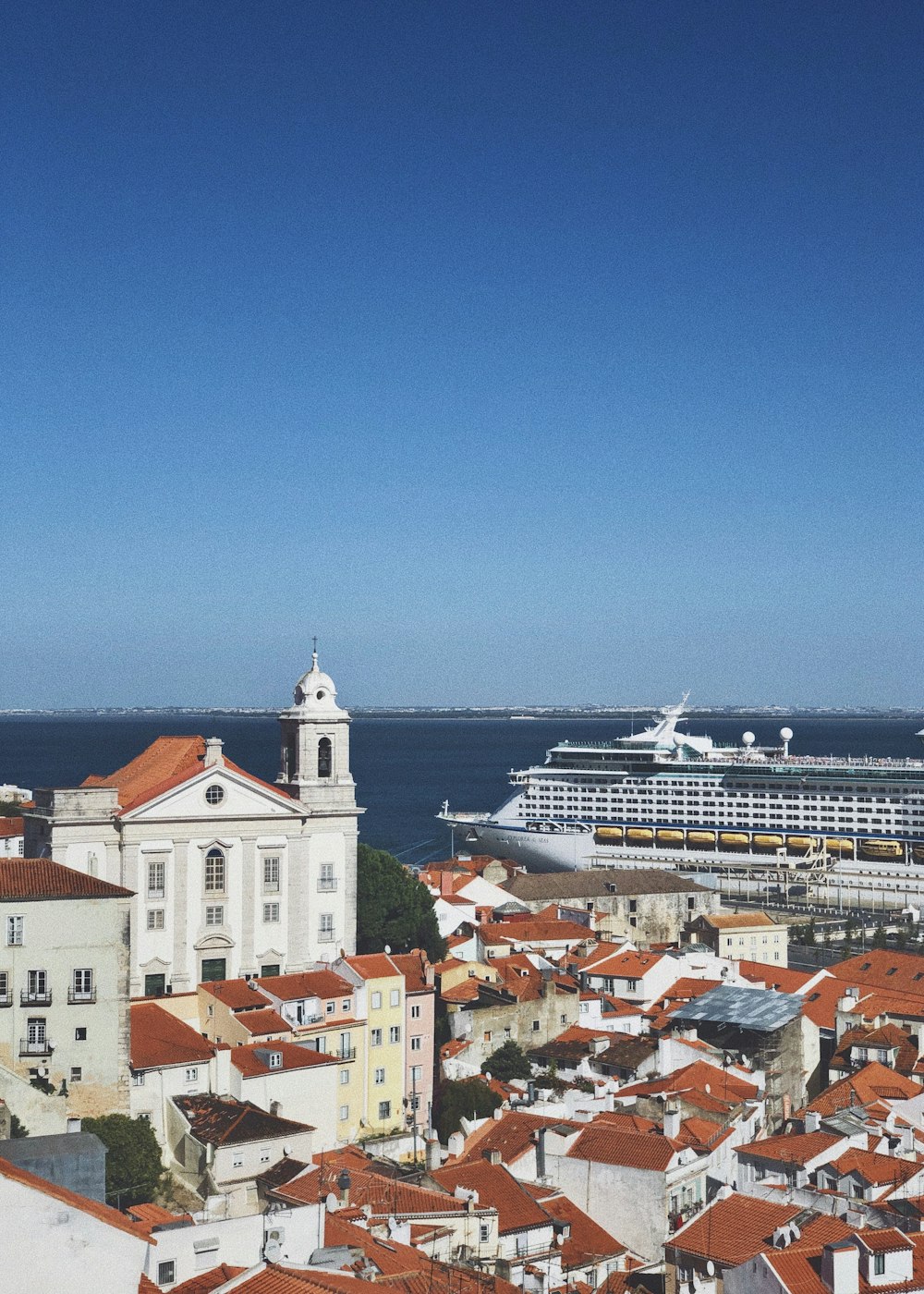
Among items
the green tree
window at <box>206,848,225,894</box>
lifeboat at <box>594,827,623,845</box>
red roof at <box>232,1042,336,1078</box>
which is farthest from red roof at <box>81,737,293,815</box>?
lifeboat at <box>594,827,623,845</box>

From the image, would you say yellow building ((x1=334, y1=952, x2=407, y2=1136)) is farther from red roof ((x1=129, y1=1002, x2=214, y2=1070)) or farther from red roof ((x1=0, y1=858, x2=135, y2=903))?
red roof ((x1=0, y1=858, x2=135, y2=903))

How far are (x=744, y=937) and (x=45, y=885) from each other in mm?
26913

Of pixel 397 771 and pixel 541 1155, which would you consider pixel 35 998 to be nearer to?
pixel 541 1155

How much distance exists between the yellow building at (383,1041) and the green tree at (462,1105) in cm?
80

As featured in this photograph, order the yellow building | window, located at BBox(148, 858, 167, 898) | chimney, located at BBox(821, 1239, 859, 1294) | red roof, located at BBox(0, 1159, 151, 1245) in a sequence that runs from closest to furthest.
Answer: red roof, located at BBox(0, 1159, 151, 1245) < chimney, located at BBox(821, 1239, 859, 1294) < the yellow building < window, located at BBox(148, 858, 167, 898)

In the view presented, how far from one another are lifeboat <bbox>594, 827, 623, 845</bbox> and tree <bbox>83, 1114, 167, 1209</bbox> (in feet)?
234

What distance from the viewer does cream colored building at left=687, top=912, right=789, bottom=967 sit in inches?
1793

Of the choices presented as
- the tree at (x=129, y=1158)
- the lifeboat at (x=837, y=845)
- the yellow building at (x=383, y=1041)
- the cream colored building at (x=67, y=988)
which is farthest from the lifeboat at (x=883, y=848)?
the tree at (x=129, y=1158)

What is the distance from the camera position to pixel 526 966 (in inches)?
1439

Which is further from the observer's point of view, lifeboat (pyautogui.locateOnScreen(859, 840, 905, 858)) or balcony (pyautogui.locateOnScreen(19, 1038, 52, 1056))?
lifeboat (pyautogui.locateOnScreen(859, 840, 905, 858))

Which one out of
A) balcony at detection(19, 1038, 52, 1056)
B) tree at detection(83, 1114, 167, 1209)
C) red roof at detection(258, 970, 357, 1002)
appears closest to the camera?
tree at detection(83, 1114, 167, 1209)

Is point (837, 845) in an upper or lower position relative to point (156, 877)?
lower

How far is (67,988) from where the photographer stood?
23766 millimetres

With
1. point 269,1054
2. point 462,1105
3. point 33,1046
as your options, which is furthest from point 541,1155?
Answer: point 33,1046
